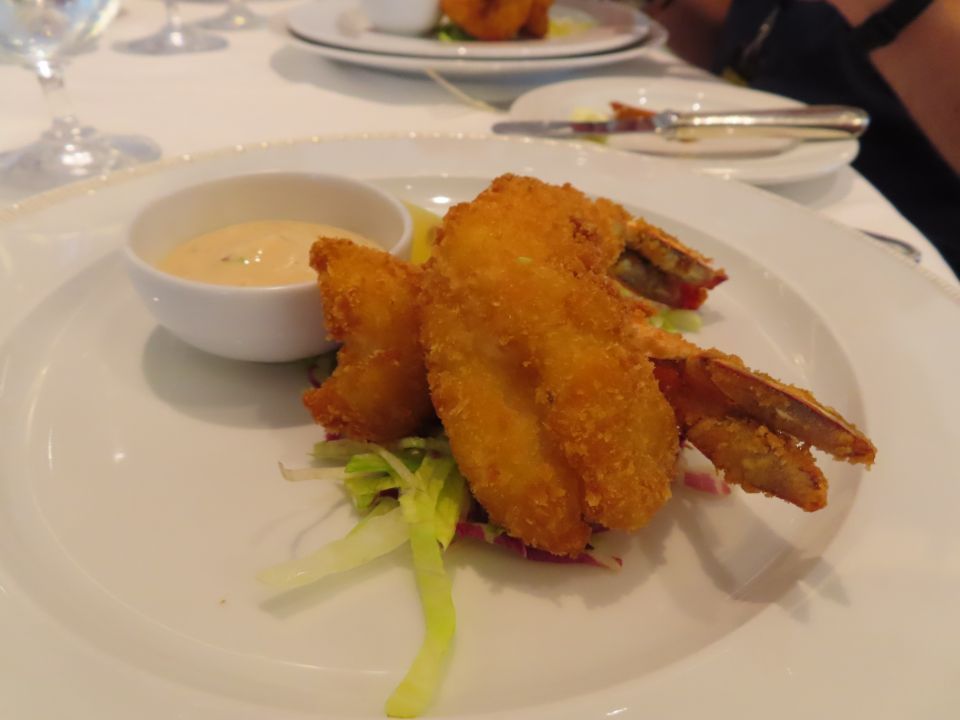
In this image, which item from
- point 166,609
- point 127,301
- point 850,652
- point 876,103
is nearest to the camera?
point 850,652

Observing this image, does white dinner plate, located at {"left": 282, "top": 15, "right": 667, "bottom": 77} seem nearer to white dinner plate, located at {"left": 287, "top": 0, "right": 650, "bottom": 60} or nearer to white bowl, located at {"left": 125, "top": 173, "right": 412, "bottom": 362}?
white dinner plate, located at {"left": 287, "top": 0, "right": 650, "bottom": 60}

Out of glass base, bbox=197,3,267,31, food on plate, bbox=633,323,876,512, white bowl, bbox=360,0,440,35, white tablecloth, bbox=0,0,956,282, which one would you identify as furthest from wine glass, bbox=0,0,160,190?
food on plate, bbox=633,323,876,512

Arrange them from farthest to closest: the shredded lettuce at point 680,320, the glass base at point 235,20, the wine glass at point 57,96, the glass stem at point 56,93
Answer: the glass base at point 235,20
the glass stem at point 56,93
the wine glass at point 57,96
the shredded lettuce at point 680,320

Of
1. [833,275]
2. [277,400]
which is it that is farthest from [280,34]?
[833,275]

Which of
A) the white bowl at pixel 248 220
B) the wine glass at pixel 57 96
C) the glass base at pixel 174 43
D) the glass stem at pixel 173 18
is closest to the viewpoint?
the white bowl at pixel 248 220

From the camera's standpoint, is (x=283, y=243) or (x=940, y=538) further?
(x=283, y=243)

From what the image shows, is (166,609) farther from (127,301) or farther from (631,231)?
(631,231)

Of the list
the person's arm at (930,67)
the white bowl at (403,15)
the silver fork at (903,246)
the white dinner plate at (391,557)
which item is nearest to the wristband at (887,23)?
the person's arm at (930,67)

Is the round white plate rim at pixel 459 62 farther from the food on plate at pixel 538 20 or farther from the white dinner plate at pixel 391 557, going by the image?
the white dinner plate at pixel 391 557
